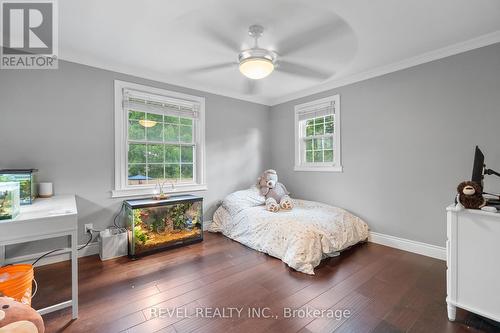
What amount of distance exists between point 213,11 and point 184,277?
2467mm

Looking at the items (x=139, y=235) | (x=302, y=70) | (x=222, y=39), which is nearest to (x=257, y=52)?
(x=222, y=39)

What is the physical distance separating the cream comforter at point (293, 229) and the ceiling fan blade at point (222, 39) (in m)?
2.07

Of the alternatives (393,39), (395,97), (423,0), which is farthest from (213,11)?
(395,97)

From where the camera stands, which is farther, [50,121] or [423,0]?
[50,121]

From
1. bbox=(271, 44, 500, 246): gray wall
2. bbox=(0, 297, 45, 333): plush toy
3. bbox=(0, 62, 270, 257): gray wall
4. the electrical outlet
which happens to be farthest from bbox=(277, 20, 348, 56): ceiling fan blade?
the electrical outlet

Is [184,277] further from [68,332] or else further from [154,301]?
[68,332]

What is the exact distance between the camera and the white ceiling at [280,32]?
6.13 feet

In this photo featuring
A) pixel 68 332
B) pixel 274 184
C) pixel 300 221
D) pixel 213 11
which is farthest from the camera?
pixel 274 184

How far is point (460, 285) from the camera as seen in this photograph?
1613mm

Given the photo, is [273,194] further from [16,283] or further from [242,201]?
[16,283]

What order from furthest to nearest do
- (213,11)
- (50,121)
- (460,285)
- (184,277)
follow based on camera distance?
(50,121) → (184,277) → (213,11) → (460,285)

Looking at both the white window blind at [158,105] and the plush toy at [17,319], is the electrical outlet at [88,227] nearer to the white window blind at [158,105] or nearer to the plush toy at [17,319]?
the white window blind at [158,105]

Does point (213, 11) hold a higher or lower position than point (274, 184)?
higher

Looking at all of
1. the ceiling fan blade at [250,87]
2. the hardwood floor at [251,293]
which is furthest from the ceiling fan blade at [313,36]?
the hardwood floor at [251,293]
